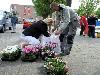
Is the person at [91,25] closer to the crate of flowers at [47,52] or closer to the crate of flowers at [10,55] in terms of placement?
the crate of flowers at [47,52]

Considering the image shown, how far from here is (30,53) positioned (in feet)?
37.3

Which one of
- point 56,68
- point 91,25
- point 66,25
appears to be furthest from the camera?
point 91,25

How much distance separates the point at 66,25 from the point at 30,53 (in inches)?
70.3

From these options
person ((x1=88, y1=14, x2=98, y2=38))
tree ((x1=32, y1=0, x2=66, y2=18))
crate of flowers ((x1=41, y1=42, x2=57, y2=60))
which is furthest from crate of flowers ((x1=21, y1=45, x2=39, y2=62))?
tree ((x1=32, y1=0, x2=66, y2=18))

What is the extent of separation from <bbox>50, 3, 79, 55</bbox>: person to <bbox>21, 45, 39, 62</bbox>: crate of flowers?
1058 millimetres

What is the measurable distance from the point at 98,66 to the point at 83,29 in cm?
1660

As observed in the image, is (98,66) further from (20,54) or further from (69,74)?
(20,54)

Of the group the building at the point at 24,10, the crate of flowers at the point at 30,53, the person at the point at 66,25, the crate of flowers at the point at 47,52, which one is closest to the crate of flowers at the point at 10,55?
the crate of flowers at the point at 30,53

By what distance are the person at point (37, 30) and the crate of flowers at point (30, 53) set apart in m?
0.60

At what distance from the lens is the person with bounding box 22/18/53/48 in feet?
39.7

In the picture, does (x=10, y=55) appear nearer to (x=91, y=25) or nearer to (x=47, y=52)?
(x=47, y=52)

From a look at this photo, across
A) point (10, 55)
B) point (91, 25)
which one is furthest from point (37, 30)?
point (91, 25)

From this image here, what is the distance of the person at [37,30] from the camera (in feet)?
39.7

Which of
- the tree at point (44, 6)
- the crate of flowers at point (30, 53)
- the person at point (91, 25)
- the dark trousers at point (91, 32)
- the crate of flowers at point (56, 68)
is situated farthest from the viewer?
the tree at point (44, 6)
